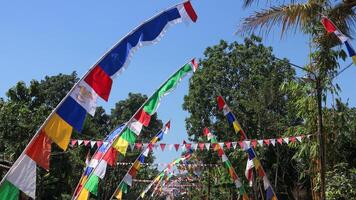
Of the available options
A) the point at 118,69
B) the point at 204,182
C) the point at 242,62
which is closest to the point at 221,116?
the point at 242,62

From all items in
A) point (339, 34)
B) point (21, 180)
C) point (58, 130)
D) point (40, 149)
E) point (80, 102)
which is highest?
point (339, 34)

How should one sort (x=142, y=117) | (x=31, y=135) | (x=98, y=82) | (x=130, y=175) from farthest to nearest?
(x=31, y=135) < (x=130, y=175) < (x=142, y=117) < (x=98, y=82)

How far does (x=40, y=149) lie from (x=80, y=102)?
833 mm

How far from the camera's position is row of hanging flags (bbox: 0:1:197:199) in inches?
217

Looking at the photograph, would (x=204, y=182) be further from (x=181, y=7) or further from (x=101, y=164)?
(x=181, y=7)

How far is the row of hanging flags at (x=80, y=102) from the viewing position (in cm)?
551

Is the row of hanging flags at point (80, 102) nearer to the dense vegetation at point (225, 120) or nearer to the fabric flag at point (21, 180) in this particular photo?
the fabric flag at point (21, 180)

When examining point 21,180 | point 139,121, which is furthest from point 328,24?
point 21,180

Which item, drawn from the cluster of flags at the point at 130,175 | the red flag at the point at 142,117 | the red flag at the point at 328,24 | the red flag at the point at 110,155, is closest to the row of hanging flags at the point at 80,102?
the red flag at the point at 328,24

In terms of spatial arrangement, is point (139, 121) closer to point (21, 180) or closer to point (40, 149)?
point (40, 149)

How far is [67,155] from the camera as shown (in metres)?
26.2

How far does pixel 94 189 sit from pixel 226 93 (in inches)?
824

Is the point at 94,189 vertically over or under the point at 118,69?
under

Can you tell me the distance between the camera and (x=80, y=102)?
20.7ft
